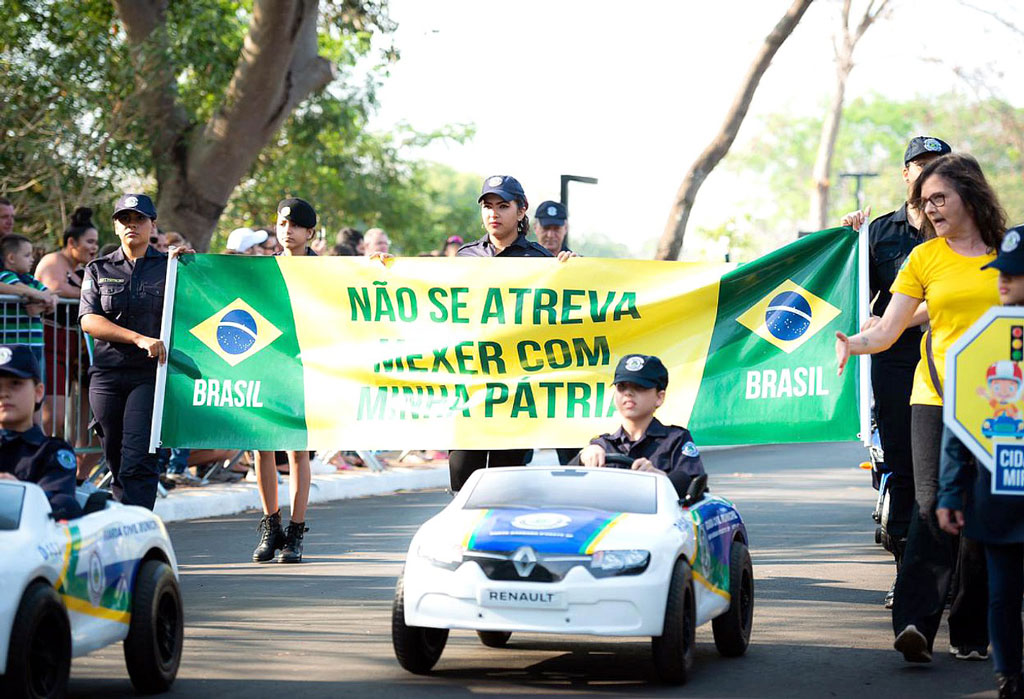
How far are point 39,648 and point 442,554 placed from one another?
5.75 feet

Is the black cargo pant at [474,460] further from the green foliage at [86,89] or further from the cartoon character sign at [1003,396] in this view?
the green foliage at [86,89]

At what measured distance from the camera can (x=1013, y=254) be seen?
6812 mm

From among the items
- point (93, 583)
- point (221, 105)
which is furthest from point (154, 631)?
point (221, 105)

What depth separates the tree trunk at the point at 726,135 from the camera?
93.3 ft

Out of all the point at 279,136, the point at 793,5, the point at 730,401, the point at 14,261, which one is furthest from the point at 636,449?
the point at 279,136

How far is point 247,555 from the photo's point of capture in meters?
12.1

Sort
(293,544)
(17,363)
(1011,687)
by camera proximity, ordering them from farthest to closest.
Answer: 1. (293,544)
2. (17,363)
3. (1011,687)

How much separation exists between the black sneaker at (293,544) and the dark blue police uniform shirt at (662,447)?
12.0ft

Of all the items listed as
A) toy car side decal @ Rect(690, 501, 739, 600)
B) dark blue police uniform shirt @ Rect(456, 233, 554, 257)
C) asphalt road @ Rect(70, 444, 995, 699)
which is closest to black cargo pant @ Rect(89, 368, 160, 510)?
asphalt road @ Rect(70, 444, 995, 699)

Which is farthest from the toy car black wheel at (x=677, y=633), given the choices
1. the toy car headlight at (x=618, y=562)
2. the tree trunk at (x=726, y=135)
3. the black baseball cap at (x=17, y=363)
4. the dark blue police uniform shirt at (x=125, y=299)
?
the tree trunk at (x=726, y=135)

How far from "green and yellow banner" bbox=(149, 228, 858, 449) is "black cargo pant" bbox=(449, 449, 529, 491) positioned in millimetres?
71

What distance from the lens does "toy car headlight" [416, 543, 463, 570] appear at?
711 cm

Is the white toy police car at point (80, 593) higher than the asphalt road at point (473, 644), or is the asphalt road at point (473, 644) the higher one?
the white toy police car at point (80, 593)

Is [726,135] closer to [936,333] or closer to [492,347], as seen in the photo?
[492,347]
